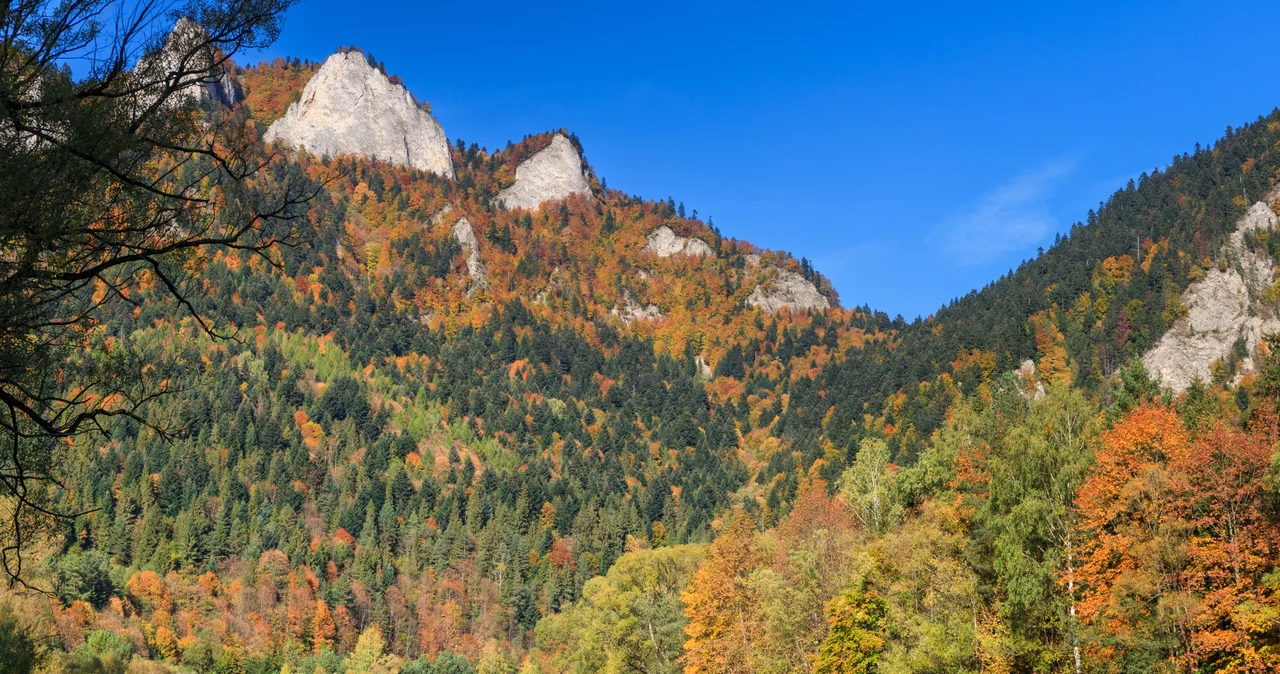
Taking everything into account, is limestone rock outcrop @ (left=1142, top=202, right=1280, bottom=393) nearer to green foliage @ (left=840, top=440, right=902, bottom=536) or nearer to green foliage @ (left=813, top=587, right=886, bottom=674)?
green foliage @ (left=840, top=440, right=902, bottom=536)

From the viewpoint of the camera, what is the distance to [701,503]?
153875 mm

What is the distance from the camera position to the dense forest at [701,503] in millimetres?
29469

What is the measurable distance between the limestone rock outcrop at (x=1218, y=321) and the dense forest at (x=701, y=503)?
→ 124 inches

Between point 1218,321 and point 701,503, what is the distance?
3577 inches

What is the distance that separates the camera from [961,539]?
3922cm

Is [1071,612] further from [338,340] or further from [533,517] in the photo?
[338,340]

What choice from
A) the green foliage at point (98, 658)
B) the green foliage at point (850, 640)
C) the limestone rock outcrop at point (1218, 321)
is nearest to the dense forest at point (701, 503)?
the green foliage at point (850, 640)

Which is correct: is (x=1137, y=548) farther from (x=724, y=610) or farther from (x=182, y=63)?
(x=182, y=63)

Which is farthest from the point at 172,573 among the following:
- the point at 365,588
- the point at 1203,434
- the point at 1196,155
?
the point at 1196,155

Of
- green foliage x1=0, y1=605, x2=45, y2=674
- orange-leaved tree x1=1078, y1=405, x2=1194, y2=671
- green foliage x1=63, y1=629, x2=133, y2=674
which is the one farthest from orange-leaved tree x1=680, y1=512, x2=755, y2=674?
green foliage x1=63, y1=629, x2=133, y2=674

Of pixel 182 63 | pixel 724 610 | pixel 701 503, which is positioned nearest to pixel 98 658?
pixel 724 610

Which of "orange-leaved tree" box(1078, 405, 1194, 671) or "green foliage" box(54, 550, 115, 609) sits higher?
"green foliage" box(54, 550, 115, 609)

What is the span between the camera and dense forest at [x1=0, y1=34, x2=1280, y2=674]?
29469 millimetres

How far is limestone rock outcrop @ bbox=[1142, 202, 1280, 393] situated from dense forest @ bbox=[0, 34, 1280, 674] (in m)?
3.15
